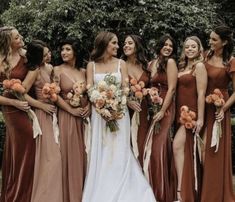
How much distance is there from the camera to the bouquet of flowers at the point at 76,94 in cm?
842

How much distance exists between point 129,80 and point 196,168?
164 centimetres

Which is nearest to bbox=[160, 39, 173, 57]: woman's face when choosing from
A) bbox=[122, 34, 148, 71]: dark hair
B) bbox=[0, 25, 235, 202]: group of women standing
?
bbox=[0, 25, 235, 202]: group of women standing

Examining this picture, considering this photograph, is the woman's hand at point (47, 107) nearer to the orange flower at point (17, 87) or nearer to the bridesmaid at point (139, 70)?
the orange flower at point (17, 87)

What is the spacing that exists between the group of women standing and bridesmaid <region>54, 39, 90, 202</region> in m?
0.01

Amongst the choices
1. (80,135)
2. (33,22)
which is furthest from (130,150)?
(33,22)

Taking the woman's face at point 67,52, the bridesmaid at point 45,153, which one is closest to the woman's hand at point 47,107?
the bridesmaid at point 45,153

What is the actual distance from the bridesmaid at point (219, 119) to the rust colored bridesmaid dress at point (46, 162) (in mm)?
2143

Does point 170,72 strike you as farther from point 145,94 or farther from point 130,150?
point 130,150

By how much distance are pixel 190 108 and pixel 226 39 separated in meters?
1.14

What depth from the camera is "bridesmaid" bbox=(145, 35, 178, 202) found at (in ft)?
29.1

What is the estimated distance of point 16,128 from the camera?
8523 millimetres

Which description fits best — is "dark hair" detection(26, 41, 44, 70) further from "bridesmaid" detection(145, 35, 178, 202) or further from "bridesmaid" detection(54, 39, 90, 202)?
"bridesmaid" detection(145, 35, 178, 202)

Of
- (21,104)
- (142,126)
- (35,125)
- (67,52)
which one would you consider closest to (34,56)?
(67,52)

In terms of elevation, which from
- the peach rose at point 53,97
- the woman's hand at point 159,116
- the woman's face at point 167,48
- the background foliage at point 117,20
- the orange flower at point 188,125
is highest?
the background foliage at point 117,20
